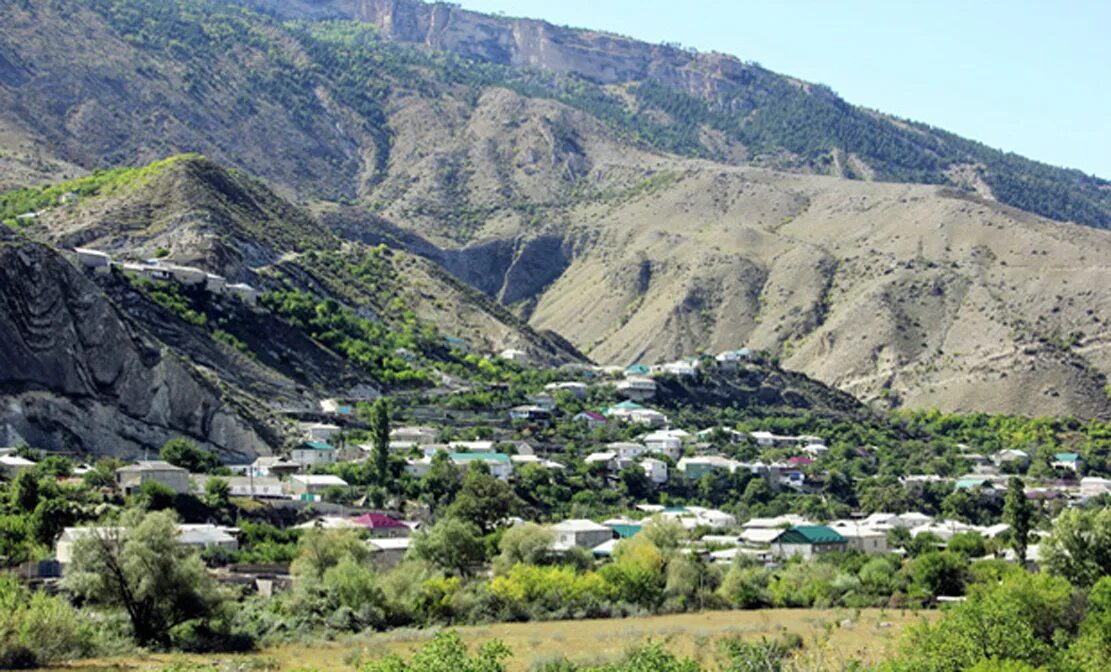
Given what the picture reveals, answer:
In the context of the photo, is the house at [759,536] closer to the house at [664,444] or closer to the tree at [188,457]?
the house at [664,444]

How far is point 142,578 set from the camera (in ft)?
154

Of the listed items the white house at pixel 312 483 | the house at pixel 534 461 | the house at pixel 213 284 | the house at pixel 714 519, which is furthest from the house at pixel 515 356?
the white house at pixel 312 483

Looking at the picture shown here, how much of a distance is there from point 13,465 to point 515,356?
62464mm

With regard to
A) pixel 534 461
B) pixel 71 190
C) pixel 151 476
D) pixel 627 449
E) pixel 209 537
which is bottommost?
pixel 534 461

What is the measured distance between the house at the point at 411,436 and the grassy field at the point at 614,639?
34.9 metres

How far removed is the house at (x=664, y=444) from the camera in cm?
10138

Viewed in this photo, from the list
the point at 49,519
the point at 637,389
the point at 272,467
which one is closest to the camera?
the point at 49,519

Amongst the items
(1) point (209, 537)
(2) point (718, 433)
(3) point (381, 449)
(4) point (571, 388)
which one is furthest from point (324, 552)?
(4) point (571, 388)

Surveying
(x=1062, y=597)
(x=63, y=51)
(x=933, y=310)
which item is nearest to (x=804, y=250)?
(x=933, y=310)

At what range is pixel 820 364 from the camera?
154 meters

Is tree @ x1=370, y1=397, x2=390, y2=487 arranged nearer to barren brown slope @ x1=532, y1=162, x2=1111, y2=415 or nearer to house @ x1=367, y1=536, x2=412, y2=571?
house @ x1=367, y1=536, x2=412, y2=571

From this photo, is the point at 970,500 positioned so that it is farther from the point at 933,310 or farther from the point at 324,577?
the point at 933,310

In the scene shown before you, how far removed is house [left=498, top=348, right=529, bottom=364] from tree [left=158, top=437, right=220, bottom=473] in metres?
49.1

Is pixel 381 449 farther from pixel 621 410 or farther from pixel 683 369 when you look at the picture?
pixel 683 369
